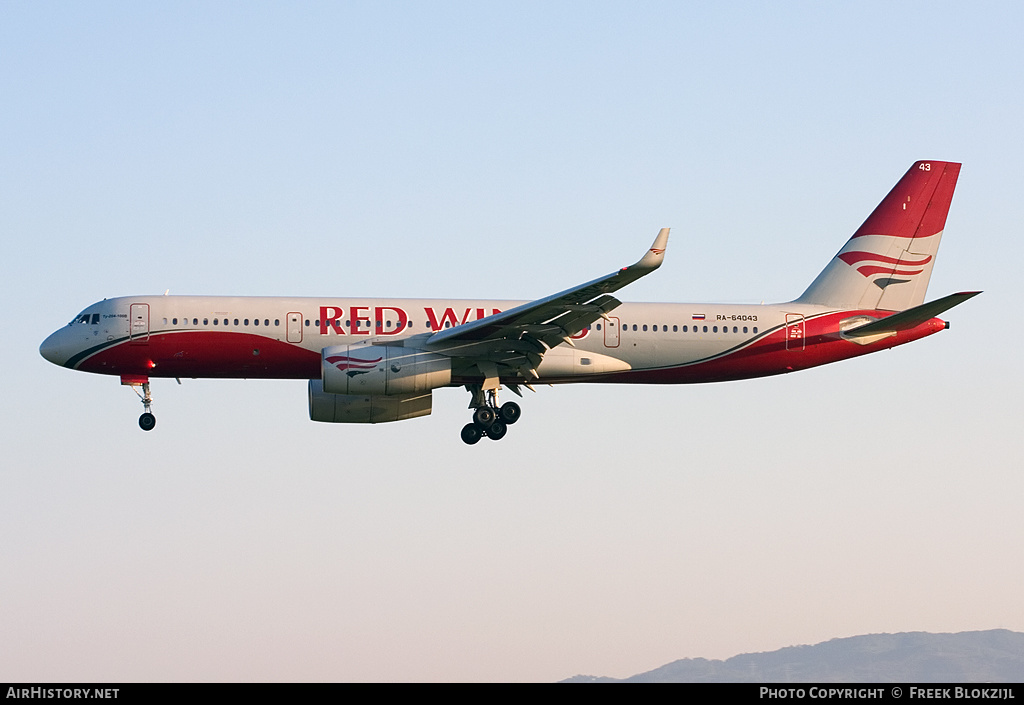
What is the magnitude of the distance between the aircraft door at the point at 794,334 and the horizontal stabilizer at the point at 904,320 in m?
1.44

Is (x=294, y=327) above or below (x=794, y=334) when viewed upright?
above

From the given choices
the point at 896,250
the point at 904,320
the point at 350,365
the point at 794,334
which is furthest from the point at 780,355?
the point at 350,365

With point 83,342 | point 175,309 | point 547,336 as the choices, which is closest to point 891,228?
point 547,336

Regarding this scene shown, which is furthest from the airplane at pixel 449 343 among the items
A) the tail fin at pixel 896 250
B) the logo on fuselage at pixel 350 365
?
the tail fin at pixel 896 250

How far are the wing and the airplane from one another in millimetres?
52

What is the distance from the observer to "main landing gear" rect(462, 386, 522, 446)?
40.7 meters

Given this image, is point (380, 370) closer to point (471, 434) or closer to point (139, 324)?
point (471, 434)

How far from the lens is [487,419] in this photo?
40656 millimetres

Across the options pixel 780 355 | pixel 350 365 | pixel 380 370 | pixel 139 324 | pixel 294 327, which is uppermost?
pixel 139 324

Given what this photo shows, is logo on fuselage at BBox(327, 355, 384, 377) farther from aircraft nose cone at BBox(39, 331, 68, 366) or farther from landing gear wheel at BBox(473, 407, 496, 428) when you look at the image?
aircraft nose cone at BBox(39, 331, 68, 366)

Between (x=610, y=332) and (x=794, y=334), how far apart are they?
20.3ft
